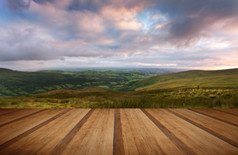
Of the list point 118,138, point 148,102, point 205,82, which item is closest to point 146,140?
point 118,138

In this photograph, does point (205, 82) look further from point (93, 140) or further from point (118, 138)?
point (93, 140)

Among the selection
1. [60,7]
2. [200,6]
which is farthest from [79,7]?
[200,6]

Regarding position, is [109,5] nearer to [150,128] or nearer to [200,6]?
[200,6]

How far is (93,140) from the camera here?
1.46m

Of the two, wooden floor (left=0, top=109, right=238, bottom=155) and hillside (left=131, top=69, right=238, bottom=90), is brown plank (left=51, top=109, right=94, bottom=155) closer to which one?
wooden floor (left=0, top=109, right=238, bottom=155)

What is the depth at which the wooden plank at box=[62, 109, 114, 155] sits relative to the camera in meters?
1.22

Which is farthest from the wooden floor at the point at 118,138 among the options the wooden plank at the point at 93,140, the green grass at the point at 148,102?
the green grass at the point at 148,102

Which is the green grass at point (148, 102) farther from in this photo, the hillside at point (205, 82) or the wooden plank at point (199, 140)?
the hillside at point (205, 82)

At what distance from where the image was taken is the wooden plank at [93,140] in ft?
4.01

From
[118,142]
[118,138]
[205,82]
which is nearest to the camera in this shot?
[118,142]

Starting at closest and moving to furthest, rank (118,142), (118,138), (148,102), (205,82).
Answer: (118,142)
(118,138)
(148,102)
(205,82)

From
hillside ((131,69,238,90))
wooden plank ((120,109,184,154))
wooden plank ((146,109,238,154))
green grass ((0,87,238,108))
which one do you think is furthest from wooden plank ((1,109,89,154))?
hillside ((131,69,238,90))

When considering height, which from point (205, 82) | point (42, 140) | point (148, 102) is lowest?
point (205, 82)

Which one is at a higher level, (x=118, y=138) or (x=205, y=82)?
(x=118, y=138)
